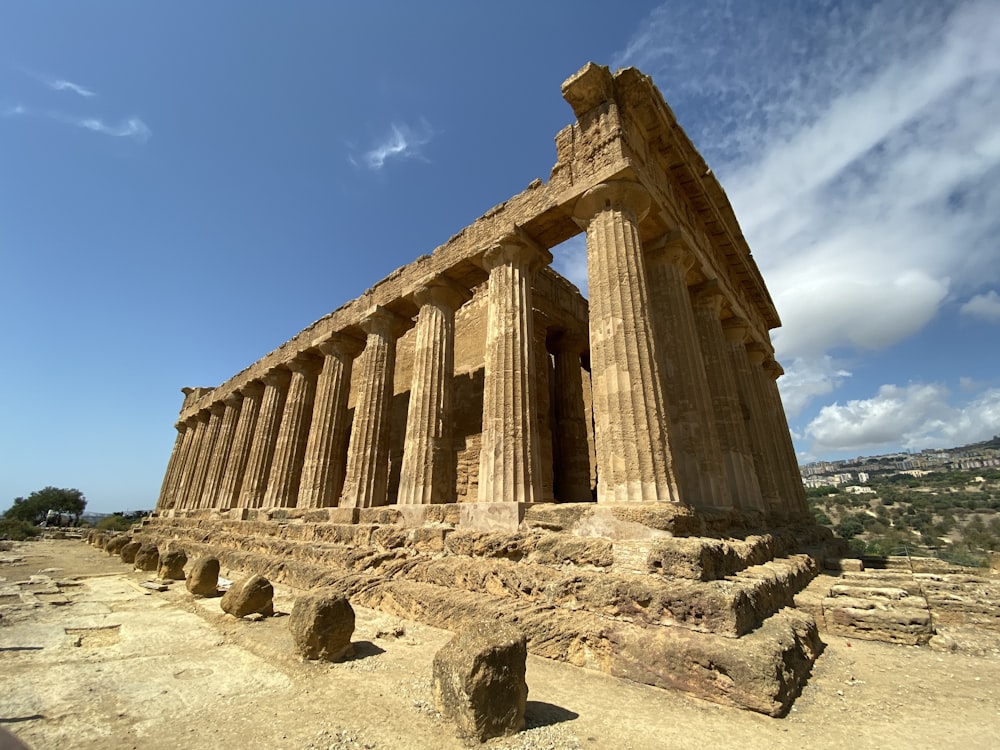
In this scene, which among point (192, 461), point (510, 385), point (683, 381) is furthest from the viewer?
point (192, 461)

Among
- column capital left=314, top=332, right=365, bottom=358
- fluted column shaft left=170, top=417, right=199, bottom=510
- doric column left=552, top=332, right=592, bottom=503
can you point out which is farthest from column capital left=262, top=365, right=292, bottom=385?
doric column left=552, top=332, right=592, bottom=503

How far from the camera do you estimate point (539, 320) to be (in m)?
12.4

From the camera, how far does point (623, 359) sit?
21.8 ft

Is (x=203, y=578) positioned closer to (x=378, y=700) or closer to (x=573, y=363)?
(x=378, y=700)

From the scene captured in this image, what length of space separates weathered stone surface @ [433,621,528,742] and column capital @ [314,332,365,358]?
11800 millimetres

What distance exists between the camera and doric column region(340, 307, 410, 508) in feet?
35.1

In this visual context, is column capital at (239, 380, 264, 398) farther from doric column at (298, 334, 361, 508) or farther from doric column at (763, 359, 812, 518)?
doric column at (763, 359, 812, 518)

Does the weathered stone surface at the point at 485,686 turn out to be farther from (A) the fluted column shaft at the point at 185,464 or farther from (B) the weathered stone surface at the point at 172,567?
(A) the fluted column shaft at the point at 185,464

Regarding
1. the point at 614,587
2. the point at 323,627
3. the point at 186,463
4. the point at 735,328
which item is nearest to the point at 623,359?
the point at 614,587

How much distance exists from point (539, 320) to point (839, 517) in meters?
54.5

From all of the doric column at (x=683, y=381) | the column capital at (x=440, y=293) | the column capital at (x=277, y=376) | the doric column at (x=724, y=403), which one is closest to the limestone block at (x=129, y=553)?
the column capital at (x=277, y=376)

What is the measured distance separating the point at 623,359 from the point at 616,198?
2.93m

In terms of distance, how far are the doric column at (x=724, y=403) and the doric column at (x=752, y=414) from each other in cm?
142

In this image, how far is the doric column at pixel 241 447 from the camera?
17.1 metres
